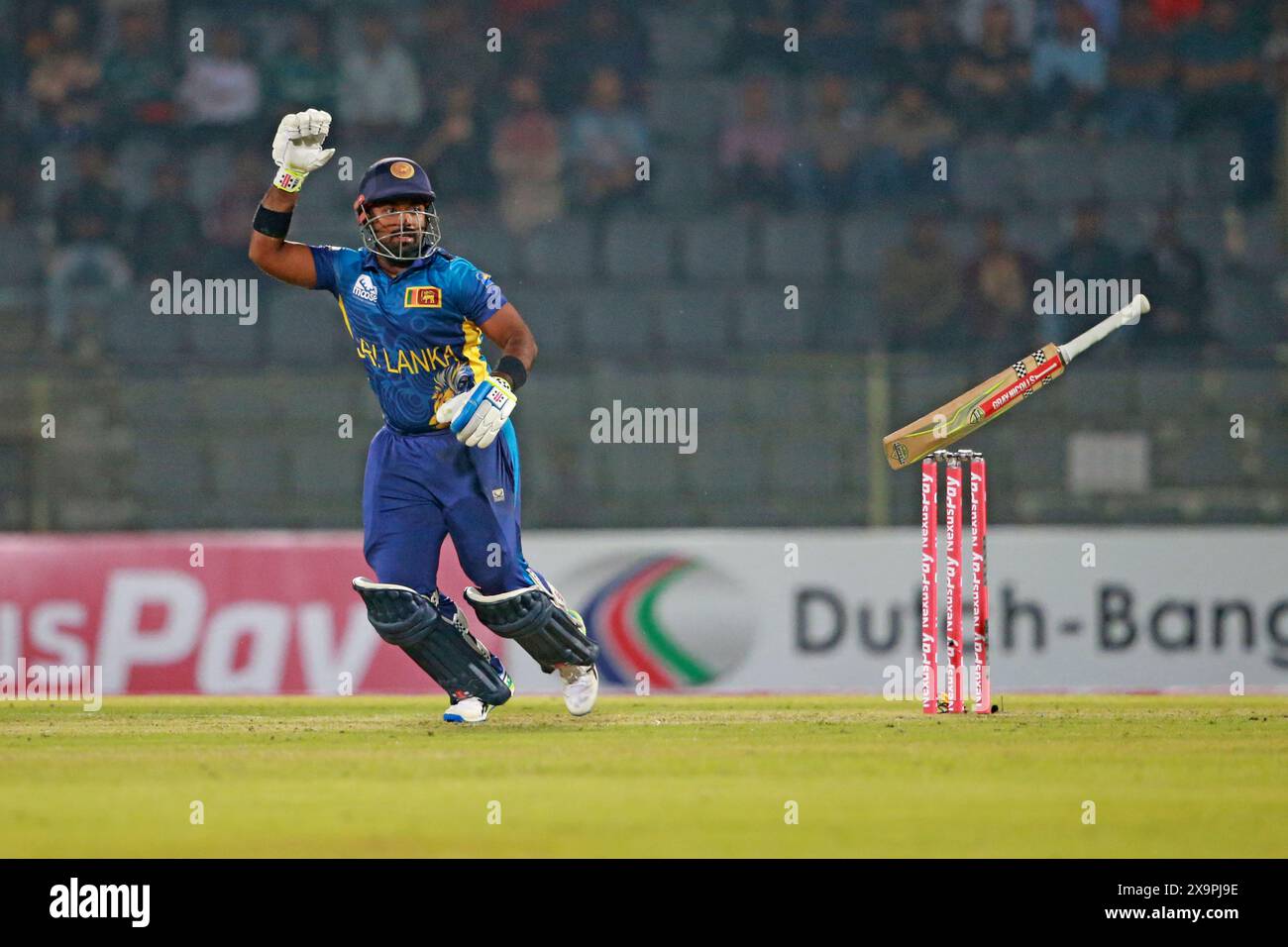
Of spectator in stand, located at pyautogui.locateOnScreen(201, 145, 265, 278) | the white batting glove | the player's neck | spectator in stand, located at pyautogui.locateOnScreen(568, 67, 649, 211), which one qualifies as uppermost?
spectator in stand, located at pyautogui.locateOnScreen(568, 67, 649, 211)

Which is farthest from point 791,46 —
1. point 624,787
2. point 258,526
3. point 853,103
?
point 624,787

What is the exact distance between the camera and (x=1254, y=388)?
10.7 metres

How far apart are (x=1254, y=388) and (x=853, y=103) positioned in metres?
4.27

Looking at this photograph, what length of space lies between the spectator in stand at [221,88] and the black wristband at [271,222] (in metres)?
7.01

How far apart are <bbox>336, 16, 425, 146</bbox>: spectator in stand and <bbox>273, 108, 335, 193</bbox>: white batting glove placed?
6704 millimetres

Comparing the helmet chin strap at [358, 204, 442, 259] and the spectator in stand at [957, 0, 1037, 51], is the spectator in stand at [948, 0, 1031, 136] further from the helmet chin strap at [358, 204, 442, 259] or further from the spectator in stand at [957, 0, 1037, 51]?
the helmet chin strap at [358, 204, 442, 259]

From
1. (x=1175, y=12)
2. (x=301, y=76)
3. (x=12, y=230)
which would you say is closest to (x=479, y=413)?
(x=12, y=230)

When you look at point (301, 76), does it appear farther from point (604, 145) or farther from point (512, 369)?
point (512, 369)

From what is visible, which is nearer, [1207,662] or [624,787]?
[624,787]

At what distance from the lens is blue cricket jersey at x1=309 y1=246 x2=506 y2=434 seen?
7.03m

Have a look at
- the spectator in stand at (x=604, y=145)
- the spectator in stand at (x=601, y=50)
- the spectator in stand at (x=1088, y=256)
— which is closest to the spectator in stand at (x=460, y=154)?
the spectator in stand at (x=604, y=145)

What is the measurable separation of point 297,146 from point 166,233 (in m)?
6.18

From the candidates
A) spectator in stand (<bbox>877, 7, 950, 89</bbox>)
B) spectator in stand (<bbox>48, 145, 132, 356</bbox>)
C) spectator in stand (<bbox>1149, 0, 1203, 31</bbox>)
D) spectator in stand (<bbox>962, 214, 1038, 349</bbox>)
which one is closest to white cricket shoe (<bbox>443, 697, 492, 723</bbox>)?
spectator in stand (<bbox>962, 214, 1038, 349</bbox>)
